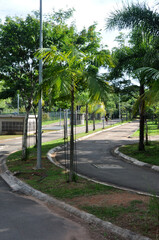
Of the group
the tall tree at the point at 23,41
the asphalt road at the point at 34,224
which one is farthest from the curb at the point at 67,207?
the tall tree at the point at 23,41

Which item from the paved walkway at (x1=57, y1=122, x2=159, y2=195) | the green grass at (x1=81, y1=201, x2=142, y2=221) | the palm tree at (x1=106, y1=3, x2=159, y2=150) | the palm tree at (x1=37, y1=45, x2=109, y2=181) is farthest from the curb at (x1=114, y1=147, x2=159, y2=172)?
the green grass at (x1=81, y1=201, x2=142, y2=221)

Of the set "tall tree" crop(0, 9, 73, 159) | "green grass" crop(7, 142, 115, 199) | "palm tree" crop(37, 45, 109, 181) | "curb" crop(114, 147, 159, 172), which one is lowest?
"curb" crop(114, 147, 159, 172)

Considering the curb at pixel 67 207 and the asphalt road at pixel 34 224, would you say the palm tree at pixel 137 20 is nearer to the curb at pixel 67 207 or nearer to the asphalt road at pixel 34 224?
the curb at pixel 67 207

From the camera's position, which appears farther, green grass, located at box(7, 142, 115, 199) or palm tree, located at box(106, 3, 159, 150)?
palm tree, located at box(106, 3, 159, 150)

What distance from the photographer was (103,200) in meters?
6.41

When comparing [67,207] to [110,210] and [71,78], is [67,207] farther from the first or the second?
[71,78]

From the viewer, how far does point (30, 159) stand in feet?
43.8

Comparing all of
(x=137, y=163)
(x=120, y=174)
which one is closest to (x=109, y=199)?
(x=120, y=174)

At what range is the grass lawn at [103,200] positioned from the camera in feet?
15.9

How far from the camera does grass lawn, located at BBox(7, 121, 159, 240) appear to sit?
4.83 metres

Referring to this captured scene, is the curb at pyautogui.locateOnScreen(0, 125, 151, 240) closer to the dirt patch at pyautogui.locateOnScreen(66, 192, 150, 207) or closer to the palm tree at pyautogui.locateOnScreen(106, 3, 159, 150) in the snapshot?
the dirt patch at pyautogui.locateOnScreen(66, 192, 150, 207)

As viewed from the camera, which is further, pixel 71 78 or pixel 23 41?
pixel 23 41

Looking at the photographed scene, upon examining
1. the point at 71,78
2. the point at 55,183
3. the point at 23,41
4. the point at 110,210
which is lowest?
the point at 55,183

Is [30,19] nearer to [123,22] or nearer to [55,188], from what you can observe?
[123,22]
